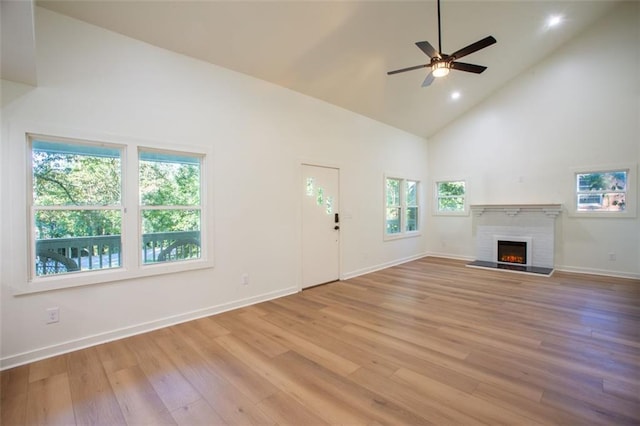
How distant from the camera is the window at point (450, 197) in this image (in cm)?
721

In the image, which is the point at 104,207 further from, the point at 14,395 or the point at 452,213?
the point at 452,213

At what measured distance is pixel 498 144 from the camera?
21.5 ft

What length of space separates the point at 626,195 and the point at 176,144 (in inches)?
295

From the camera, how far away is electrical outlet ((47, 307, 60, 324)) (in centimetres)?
262

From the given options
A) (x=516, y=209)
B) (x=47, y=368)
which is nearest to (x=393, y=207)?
(x=516, y=209)

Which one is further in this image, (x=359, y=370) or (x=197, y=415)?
(x=359, y=370)

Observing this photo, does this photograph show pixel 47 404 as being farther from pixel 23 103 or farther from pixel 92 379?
pixel 23 103

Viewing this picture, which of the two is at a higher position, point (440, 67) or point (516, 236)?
point (440, 67)

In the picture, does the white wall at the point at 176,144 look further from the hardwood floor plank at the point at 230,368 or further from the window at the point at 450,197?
the window at the point at 450,197

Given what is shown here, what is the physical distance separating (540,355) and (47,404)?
3.87 m

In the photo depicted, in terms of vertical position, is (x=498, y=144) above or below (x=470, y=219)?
above

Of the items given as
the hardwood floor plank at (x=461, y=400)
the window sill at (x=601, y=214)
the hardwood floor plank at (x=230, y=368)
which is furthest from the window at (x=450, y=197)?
the hardwood floor plank at (x=230, y=368)

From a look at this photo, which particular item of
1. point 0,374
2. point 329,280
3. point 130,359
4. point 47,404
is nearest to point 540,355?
point 329,280

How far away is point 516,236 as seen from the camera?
20.6ft
